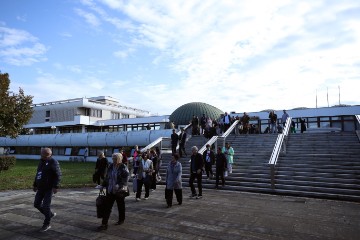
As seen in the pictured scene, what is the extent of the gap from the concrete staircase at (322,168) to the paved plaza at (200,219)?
31.1 inches

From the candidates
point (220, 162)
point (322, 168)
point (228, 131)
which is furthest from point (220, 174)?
point (228, 131)

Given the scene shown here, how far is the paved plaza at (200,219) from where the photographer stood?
5.58 metres

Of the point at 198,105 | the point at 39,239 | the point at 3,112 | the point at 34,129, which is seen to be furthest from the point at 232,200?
the point at 34,129

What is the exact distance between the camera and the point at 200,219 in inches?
263

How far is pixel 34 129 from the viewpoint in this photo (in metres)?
51.8

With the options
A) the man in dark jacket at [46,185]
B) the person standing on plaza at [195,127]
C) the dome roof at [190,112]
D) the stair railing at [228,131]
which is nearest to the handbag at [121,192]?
the man in dark jacket at [46,185]

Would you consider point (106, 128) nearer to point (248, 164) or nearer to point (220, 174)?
point (248, 164)

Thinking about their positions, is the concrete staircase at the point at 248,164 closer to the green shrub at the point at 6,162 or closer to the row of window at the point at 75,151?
the green shrub at the point at 6,162

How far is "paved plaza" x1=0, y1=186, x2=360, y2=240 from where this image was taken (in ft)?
18.3

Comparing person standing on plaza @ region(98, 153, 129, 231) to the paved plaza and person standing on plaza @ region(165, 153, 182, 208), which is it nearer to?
the paved plaza

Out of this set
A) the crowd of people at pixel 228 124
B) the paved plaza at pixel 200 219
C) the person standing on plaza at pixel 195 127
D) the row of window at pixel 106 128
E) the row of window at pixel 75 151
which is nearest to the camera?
the paved plaza at pixel 200 219

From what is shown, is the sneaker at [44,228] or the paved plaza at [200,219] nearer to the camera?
the paved plaza at [200,219]

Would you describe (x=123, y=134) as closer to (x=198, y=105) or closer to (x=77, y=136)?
(x=77, y=136)

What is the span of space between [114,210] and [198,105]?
32364 mm
